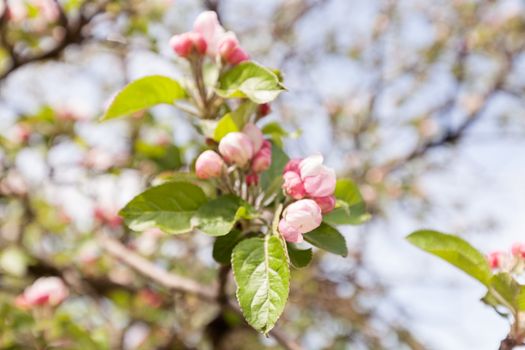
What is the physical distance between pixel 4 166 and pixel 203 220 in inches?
68.3

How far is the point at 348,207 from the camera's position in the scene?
1072 millimetres

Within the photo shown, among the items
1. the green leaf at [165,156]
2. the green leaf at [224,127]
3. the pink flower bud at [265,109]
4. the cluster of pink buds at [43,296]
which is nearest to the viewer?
the green leaf at [224,127]

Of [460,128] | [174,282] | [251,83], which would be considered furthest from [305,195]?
[460,128]

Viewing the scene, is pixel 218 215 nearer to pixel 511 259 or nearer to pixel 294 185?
pixel 294 185

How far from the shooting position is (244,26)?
4191 mm

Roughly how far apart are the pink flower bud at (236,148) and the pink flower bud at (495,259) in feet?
1.74

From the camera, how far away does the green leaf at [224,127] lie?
1.00m

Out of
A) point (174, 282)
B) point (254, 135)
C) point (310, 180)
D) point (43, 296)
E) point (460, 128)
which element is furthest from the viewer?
point (460, 128)

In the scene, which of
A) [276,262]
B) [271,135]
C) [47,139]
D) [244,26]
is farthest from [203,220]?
[244,26]

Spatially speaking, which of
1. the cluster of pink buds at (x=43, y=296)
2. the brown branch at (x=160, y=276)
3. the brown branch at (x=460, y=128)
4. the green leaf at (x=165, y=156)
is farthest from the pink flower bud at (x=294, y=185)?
the brown branch at (x=460, y=128)

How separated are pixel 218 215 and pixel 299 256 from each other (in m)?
0.16

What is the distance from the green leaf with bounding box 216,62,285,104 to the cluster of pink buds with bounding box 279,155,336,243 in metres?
0.13

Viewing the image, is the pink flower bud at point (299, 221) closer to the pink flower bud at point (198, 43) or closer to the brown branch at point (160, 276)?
the pink flower bud at point (198, 43)

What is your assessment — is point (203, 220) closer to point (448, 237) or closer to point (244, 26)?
point (448, 237)
